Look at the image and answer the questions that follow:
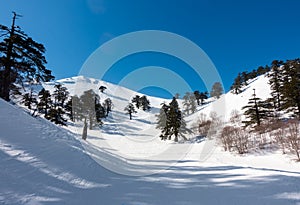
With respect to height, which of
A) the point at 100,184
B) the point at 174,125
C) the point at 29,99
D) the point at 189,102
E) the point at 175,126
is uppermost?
the point at 189,102

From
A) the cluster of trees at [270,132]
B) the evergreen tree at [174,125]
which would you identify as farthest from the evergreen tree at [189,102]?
the cluster of trees at [270,132]

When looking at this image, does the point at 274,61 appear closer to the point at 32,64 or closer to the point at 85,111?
the point at 85,111

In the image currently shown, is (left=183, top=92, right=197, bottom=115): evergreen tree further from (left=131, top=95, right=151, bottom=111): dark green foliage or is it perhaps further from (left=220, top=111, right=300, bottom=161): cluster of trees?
(left=220, top=111, right=300, bottom=161): cluster of trees

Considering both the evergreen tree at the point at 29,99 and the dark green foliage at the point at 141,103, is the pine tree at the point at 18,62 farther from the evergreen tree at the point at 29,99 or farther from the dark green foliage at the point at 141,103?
the dark green foliage at the point at 141,103

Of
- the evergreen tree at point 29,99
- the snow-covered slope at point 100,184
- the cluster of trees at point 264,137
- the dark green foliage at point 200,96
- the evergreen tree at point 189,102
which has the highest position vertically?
the dark green foliage at point 200,96

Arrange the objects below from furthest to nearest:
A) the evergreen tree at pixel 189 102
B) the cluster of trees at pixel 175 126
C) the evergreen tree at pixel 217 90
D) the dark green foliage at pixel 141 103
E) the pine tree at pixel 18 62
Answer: the evergreen tree at pixel 217 90 → the dark green foliage at pixel 141 103 → the evergreen tree at pixel 189 102 → the cluster of trees at pixel 175 126 → the pine tree at pixel 18 62

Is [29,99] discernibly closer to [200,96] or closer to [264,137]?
[264,137]

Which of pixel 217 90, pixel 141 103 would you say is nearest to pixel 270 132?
pixel 217 90

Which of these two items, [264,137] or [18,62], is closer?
[18,62]

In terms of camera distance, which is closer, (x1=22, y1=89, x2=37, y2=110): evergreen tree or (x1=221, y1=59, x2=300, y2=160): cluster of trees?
(x1=221, y1=59, x2=300, y2=160): cluster of trees

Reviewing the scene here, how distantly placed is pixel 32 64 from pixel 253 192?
16380mm

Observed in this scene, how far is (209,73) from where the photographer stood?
493 inches

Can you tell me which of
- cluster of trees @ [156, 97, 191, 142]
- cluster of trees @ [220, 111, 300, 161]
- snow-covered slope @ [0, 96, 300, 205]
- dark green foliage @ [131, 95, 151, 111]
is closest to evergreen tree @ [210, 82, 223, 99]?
dark green foliage @ [131, 95, 151, 111]

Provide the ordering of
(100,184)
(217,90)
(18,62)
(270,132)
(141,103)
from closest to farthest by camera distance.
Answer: (100,184) → (18,62) → (270,132) → (217,90) → (141,103)
